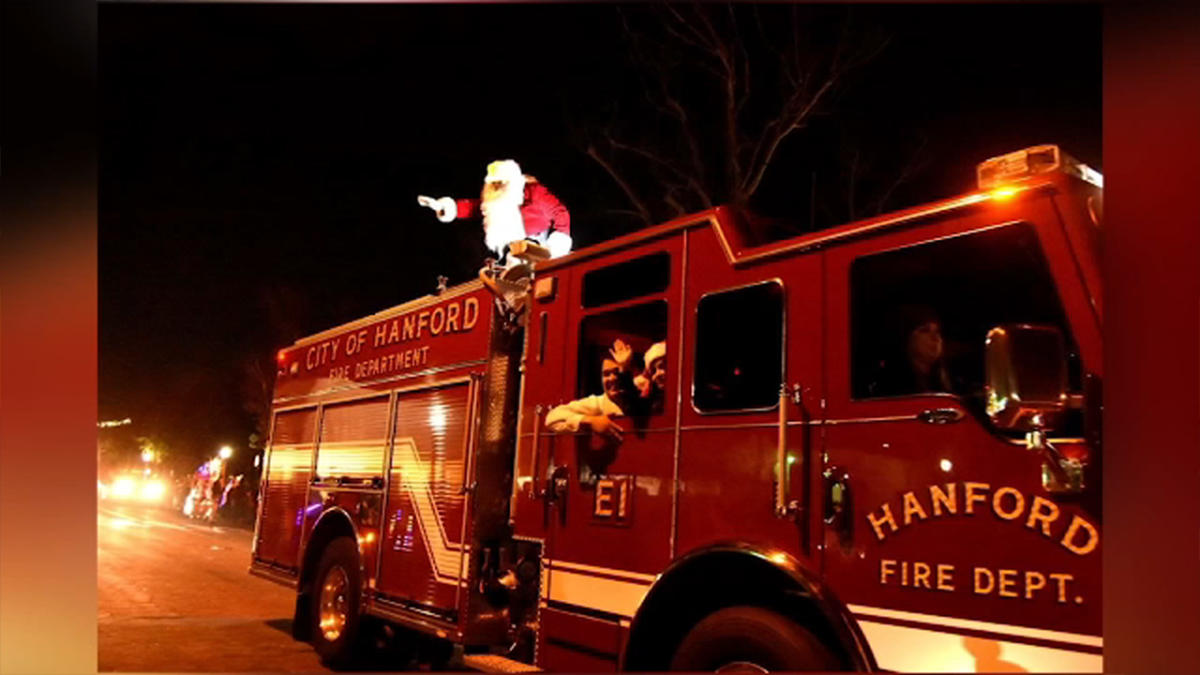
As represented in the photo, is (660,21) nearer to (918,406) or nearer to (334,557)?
(334,557)

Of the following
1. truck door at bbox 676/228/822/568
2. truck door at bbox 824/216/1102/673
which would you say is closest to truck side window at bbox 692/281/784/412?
truck door at bbox 676/228/822/568

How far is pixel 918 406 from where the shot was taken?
11.3ft

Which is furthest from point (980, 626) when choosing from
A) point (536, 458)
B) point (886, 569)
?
point (536, 458)

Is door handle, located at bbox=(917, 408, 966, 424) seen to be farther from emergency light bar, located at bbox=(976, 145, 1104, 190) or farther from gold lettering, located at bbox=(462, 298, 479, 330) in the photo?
gold lettering, located at bbox=(462, 298, 479, 330)

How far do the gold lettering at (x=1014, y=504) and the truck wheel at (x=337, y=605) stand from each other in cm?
499

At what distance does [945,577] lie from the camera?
3.29 m

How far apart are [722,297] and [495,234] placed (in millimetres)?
3997

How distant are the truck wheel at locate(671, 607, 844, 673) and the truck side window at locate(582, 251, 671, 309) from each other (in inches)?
63.0

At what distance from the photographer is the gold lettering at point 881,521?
11.4 ft

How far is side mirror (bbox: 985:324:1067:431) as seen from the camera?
2.91 metres

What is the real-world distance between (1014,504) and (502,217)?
558cm

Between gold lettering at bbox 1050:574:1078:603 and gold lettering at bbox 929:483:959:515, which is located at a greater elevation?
gold lettering at bbox 929:483:959:515

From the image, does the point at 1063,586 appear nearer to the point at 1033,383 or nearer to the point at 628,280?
the point at 1033,383
